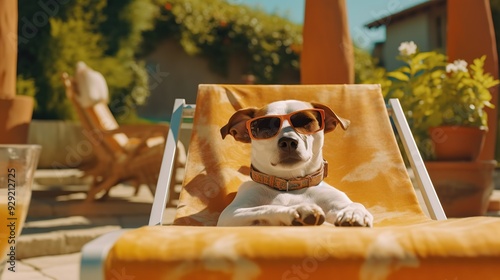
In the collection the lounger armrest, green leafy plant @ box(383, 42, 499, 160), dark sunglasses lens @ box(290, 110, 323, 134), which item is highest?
dark sunglasses lens @ box(290, 110, 323, 134)

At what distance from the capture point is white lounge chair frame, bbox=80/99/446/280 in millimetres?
1318

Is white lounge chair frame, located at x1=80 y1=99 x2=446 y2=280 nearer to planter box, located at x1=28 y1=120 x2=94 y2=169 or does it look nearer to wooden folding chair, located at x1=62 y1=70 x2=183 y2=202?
wooden folding chair, located at x1=62 y1=70 x2=183 y2=202

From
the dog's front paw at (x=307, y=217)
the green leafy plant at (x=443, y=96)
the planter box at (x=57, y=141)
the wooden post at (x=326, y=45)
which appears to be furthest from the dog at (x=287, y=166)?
the planter box at (x=57, y=141)

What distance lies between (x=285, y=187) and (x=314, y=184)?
11 centimetres

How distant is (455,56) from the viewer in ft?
16.4

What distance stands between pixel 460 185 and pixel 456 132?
16.1 inches

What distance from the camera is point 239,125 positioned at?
83.7 inches

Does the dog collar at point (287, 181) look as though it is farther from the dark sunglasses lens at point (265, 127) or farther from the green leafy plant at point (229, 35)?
the green leafy plant at point (229, 35)

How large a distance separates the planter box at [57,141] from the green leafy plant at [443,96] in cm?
455

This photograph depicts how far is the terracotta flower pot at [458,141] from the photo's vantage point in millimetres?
4352

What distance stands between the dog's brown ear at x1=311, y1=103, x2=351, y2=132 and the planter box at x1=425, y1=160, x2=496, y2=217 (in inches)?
95.9

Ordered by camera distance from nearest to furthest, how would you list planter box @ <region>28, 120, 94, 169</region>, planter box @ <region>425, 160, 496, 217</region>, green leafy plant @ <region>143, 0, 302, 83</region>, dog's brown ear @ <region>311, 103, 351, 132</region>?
dog's brown ear @ <region>311, 103, 351, 132</region> < planter box @ <region>425, 160, 496, 217</region> < planter box @ <region>28, 120, 94, 169</region> < green leafy plant @ <region>143, 0, 302, 83</region>

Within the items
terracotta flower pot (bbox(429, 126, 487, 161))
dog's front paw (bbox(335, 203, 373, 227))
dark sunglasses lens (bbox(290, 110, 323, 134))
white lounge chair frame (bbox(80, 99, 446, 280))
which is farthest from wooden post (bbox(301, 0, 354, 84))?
dog's front paw (bbox(335, 203, 373, 227))

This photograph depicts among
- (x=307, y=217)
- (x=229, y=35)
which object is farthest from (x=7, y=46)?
(x=229, y=35)
